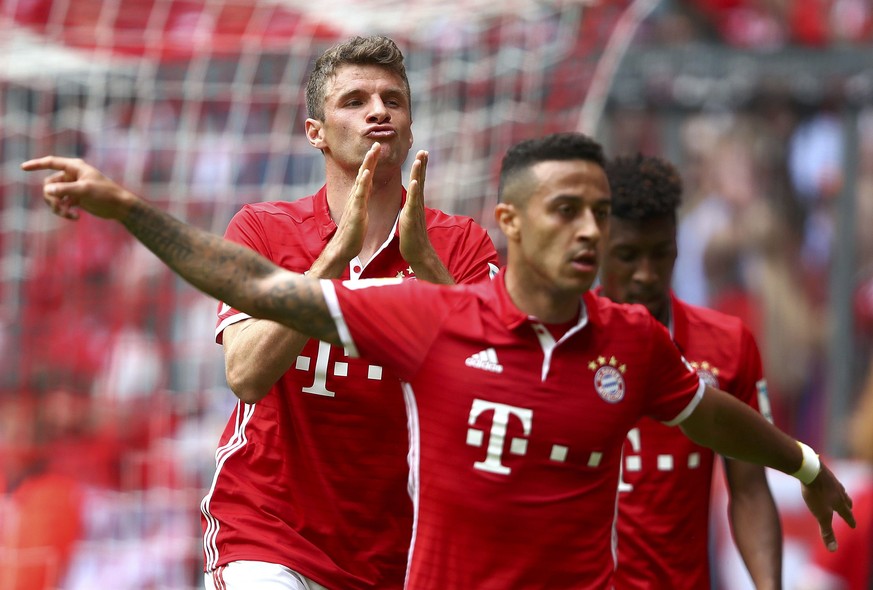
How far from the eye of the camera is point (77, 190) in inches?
128

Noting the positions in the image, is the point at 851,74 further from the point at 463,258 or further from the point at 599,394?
the point at 599,394

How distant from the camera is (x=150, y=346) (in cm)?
858

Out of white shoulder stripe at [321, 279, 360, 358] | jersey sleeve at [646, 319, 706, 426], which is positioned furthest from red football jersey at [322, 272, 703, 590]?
jersey sleeve at [646, 319, 706, 426]

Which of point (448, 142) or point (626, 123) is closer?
point (448, 142)

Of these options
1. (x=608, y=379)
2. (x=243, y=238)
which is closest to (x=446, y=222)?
(x=243, y=238)

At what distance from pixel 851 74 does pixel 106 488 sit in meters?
5.35

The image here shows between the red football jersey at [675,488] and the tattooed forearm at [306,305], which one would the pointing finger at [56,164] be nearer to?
→ the tattooed forearm at [306,305]

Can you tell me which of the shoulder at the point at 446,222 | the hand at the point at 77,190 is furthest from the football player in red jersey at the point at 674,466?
the hand at the point at 77,190

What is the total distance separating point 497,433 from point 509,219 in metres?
0.55

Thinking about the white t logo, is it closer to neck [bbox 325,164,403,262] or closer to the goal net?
neck [bbox 325,164,403,262]

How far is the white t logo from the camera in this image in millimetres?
3514

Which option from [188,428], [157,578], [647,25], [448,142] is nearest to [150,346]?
[188,428]

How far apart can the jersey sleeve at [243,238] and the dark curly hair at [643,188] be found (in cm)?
125

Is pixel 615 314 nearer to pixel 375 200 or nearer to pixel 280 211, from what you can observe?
pixel 375 200
